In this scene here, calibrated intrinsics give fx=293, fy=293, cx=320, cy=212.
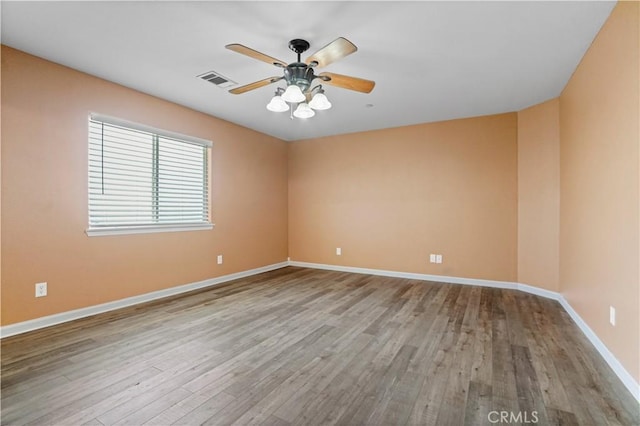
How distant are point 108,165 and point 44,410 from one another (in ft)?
8.10

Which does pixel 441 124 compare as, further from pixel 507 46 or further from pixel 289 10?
pixel 289 10

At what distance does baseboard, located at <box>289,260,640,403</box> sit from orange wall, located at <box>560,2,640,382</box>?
62 mm

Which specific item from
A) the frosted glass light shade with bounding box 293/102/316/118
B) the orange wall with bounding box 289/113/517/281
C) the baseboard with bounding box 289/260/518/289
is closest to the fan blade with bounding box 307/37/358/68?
the frosted glass light shade with bounding box 293/102/316/118

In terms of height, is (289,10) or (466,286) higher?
(289,10)

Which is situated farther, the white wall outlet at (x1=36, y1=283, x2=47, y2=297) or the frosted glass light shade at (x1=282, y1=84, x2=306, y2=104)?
the white wall outlet at (x1=36, y1=283, x2=47, y2=297)

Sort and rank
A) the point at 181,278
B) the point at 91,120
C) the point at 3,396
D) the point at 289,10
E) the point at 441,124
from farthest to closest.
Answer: the point at 441,124
the point at 181,278
the point at 91,120
the point at 289,10
the point at 3,396

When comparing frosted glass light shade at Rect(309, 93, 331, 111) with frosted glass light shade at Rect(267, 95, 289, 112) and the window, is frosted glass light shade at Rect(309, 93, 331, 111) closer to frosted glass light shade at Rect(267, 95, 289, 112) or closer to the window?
frosted glass light shade at Rect(267, 95, 289, 112)

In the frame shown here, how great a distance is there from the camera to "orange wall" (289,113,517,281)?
430 centimetres

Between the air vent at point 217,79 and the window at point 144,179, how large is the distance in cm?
108

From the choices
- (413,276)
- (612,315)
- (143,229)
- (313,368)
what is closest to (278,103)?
(313,368)

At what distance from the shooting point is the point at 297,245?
599cm

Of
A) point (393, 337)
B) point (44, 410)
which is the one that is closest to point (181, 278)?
point (44, 410)

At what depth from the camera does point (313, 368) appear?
2096 mm

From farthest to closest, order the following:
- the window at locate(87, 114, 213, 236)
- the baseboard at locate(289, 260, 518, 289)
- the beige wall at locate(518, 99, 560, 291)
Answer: the baseboard at locate(289, 260, 518, 289)
the beige wall at locate(518, 99, 560, 291)
the window at locate(87, 114, 213, 236)
